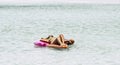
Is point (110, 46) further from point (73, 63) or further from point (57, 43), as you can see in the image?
point (73, 63)

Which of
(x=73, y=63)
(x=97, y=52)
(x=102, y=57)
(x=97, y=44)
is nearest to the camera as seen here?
(x=73, y=63)

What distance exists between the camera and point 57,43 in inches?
1697

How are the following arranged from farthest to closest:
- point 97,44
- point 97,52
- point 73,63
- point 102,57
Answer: point 97,44 → point 97,52 → point 102,57 → point 73,63

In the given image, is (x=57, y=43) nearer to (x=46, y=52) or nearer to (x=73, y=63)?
(x=46, y=52)

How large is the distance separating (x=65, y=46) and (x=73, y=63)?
266 inches

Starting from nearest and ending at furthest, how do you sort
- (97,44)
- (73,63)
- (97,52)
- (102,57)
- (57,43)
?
(73,63) < (102,57) < (97,52) < (57,43) < (97,44)

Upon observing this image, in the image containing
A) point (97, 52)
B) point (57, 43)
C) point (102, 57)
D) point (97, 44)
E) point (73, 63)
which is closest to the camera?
point (73, 63)

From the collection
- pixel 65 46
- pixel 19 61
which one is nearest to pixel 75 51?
pixel 65 46

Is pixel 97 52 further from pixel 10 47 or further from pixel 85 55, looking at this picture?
pixel 10 47

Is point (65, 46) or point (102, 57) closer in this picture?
point (102, 57)

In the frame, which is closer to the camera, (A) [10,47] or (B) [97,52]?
(B) [97,52]

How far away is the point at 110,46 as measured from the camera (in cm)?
4428

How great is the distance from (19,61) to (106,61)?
8.40 meters

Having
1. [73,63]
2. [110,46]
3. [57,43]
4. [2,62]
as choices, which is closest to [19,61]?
[2,62]
